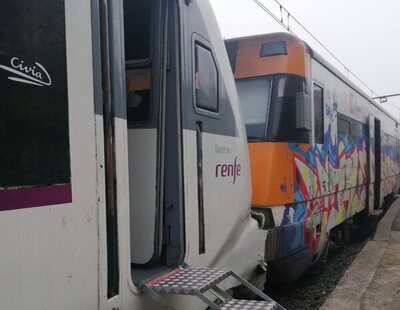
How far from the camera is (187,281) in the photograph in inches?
102

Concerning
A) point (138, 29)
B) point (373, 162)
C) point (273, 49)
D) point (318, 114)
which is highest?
point (273, 49)

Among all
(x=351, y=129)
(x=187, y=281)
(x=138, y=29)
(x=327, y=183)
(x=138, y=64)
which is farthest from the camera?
(x=351, y=129)

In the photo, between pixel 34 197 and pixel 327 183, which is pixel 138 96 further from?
pixel 327 183

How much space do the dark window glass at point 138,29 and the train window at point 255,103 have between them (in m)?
2.59

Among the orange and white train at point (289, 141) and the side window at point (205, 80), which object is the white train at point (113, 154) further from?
the orange and white train at point (289, 141)

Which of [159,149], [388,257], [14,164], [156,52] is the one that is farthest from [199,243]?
[388,257]

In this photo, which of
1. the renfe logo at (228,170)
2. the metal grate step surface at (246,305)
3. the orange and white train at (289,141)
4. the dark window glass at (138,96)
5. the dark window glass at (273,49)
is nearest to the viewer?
the metal grate step surface at (246,305)

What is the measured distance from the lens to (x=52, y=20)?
77.3 inches

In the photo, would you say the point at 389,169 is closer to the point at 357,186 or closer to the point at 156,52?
the point at 357,186

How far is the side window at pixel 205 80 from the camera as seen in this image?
10.4 feet

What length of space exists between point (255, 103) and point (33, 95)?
4096 millimetres

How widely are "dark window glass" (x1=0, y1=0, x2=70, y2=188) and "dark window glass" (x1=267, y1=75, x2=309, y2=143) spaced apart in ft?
12.0

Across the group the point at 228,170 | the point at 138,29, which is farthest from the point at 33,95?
the point at 228,170

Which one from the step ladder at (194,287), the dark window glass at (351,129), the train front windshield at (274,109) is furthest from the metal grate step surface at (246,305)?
the dark window glass at (351,129)
